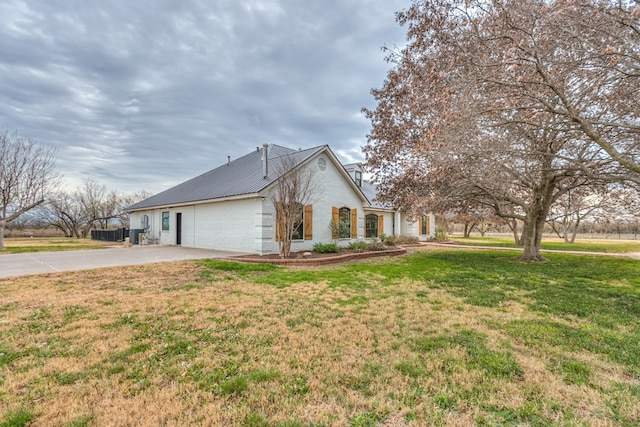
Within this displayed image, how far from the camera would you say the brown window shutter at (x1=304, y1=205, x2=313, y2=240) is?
13.4 metres

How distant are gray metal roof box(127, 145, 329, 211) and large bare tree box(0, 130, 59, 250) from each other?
5.49m

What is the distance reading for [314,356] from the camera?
321 cm

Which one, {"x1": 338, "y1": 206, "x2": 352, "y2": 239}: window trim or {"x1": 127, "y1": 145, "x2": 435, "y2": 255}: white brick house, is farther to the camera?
{"x1": 338, "y1": 206, "x2": 352, "y2": 239}: window trim

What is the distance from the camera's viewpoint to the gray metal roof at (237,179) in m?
12.8

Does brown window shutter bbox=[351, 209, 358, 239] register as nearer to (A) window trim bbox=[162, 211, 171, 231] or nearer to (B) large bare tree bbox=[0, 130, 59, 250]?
(A) window trim bbox=[162, 211, 171, 231]

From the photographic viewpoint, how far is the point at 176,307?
494 cm

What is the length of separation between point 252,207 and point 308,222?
2663 millimetres

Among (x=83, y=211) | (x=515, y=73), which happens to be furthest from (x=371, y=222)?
(x=83, y=211)

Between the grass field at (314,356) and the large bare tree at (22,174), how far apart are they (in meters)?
17.0

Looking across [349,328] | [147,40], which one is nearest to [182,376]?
[349,328]

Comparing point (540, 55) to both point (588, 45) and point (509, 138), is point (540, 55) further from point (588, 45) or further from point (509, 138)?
point (509, 138)

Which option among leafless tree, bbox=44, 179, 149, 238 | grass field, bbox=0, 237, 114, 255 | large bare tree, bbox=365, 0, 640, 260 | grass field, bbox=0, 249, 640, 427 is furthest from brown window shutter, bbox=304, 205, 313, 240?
leafless tree, bbox=44, 179, 149, 238

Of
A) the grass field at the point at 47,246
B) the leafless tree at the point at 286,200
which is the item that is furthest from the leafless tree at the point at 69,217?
the leafless tree at the point at 286,200

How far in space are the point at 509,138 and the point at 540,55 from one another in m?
2.53
